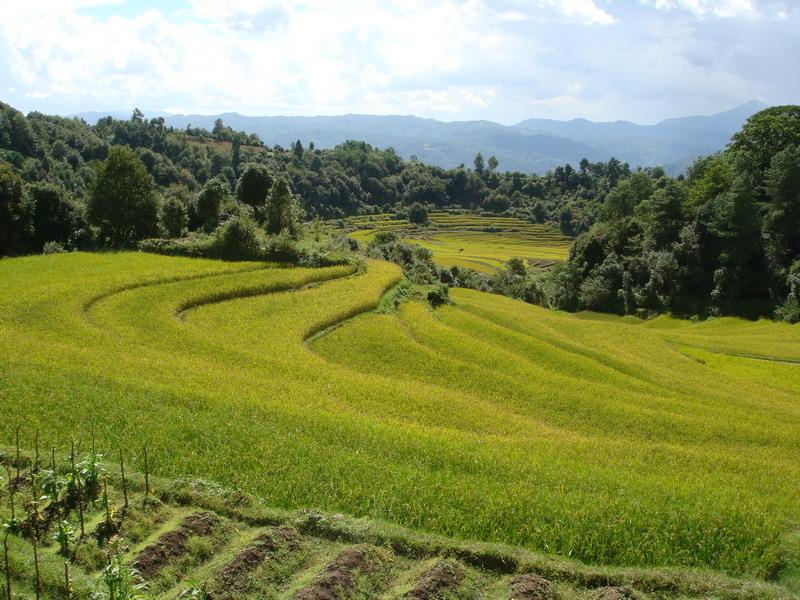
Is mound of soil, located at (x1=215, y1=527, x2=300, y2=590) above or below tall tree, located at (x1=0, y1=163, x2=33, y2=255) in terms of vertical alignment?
below

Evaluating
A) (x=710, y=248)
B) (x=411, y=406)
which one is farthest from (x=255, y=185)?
(x=411, y=406)

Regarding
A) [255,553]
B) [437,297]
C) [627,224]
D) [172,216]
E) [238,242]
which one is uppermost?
[627,224]

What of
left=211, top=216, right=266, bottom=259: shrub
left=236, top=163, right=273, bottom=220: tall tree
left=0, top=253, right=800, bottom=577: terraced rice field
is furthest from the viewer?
left=236, top=163, right=273, bottom=220: tall tree

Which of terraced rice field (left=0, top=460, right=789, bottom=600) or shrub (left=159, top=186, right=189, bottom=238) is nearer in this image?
terraced rice field (left=0, top=460, right=789, bottom=600)

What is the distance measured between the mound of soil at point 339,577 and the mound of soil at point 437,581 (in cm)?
108

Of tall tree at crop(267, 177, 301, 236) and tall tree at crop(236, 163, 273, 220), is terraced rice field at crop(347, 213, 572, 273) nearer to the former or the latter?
tall tree at crop(236, 163, 273, 220)

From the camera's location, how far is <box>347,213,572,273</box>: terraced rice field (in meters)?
124

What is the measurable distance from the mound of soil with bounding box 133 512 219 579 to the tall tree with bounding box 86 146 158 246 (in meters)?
52.6

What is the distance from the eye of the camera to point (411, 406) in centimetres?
2536

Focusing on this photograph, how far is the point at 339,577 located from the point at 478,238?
482ft

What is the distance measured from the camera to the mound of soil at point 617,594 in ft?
37.1

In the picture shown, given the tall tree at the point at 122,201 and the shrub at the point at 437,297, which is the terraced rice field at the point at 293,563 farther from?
the tall tree at the point at 122,201

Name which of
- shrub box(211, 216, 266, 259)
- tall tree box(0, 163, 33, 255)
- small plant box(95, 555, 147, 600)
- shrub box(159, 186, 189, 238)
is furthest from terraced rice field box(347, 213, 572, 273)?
small plant box(95, 555, 147, 600)

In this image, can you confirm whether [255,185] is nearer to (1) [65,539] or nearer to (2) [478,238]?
(1) [65,539]
